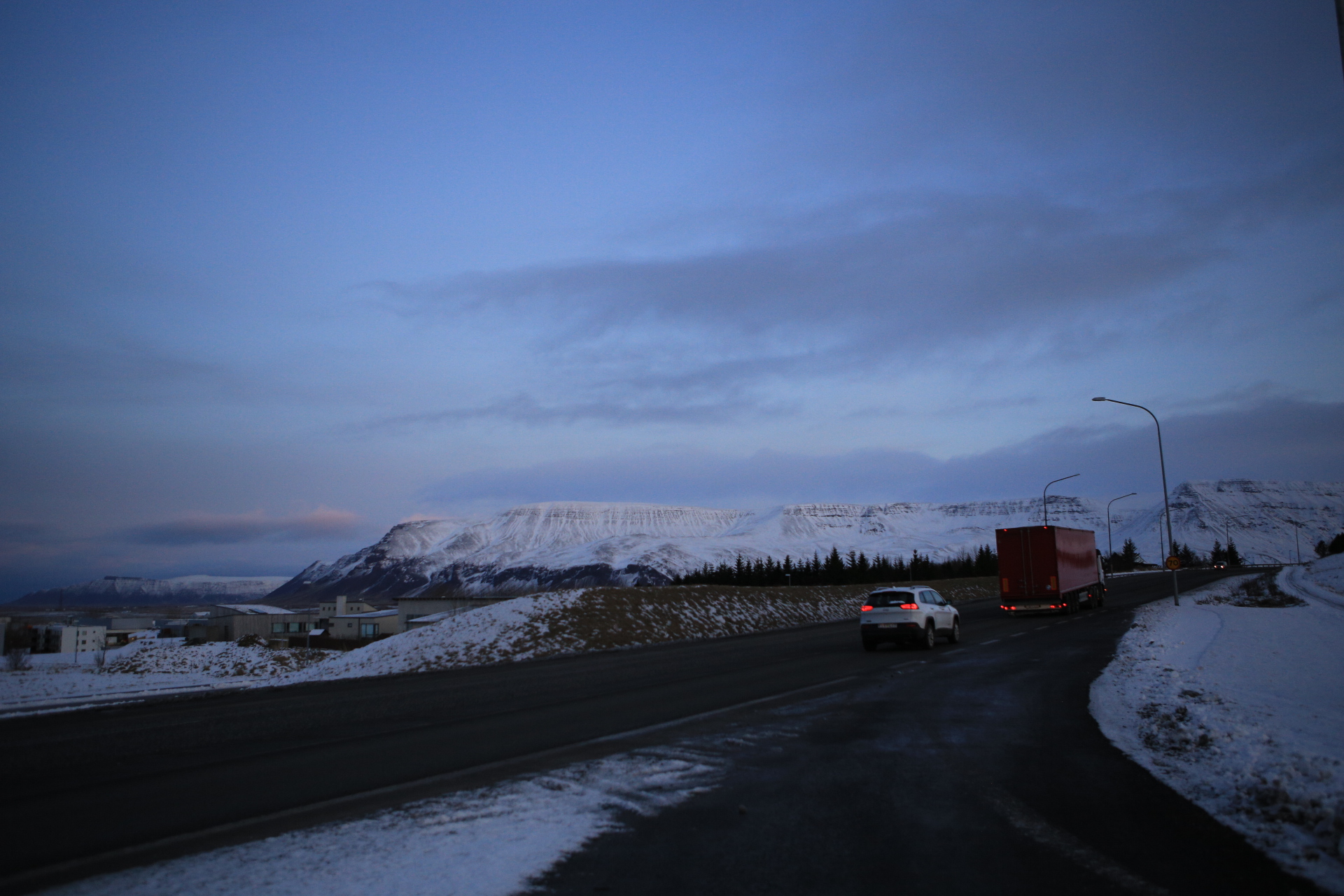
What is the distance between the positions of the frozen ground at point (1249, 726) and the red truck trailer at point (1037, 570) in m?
11.7

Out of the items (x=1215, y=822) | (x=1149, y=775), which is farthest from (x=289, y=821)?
(x=1149, y=775)

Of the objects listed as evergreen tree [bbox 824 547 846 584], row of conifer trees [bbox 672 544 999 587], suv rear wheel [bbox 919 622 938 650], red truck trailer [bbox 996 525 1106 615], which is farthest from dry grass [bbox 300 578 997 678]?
evergreen tree [bbox 824 547 846 584]

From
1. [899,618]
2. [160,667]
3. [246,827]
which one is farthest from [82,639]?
[246,827]

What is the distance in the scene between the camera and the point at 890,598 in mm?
23344

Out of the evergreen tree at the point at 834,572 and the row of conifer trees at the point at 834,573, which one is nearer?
the row of conifer trees at the point at 834,573

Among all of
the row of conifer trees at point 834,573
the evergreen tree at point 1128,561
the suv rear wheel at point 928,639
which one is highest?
the suv rear wheel at point 928,639

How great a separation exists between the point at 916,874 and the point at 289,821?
16.7 ft

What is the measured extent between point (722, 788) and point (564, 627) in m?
20.6

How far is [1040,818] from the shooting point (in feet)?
21.7

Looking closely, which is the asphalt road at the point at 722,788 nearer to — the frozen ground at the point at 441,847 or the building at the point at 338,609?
the frozen ground at the point at 441,847

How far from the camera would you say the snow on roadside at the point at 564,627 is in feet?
78.1

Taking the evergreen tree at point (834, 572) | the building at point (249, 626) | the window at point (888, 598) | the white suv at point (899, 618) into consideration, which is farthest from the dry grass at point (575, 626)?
the building at point (249, 626)

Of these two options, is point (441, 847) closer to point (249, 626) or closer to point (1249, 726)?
point (1249, 726)

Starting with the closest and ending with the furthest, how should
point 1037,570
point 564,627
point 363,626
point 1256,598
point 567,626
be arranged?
point 564,627, point 567,626, point 1037,570, point 1256,598, point 363,626
